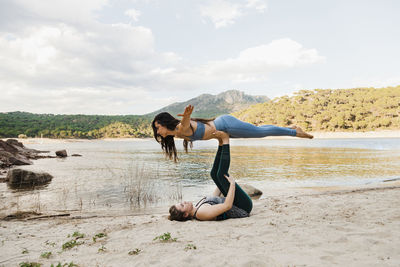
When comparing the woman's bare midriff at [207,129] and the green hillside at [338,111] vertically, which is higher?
the green hillside at [338,111]

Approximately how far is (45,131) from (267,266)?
127734 mm

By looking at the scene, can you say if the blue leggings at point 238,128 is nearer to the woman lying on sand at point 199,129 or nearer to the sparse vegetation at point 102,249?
the woman lying on sand at point 199,129

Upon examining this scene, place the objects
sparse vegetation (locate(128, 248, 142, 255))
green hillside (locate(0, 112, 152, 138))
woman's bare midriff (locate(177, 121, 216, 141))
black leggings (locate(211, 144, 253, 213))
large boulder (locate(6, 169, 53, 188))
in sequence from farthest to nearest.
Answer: green hillside (locate(0, 112, 152, 138)) → large boulder (locate(6, 169, 53, 188)) → black leggings (locate(211, 144, 253, 213)) → woman's bare midriff (locate(177, 121, 216, 141)) → sparse vegetation (locate(128, 248, 142, 255))

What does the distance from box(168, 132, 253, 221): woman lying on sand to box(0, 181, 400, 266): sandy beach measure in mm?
268

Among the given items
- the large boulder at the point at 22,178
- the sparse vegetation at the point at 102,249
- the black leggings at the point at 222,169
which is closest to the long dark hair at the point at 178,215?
the black leggings at the point at 222,169

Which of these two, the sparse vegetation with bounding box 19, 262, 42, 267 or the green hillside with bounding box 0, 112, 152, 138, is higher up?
the green hillside with bounding box 0, 112, 152, 138

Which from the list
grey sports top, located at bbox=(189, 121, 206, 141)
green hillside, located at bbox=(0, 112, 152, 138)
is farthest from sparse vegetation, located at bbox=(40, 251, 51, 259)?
green hillside, located at bbox=(0, 112, 152, 138)

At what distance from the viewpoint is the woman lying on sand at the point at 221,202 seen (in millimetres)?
5730

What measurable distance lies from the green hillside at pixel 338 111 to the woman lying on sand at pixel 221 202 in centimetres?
10389

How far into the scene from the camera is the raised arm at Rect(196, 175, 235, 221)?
573 cm

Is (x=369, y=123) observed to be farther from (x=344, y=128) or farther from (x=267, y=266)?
(x=267, y=266)

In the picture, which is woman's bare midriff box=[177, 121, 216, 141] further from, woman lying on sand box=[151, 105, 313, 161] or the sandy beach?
the sandy beach

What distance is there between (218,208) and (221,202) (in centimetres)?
26

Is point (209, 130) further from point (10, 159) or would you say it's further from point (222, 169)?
point (10, 159)
